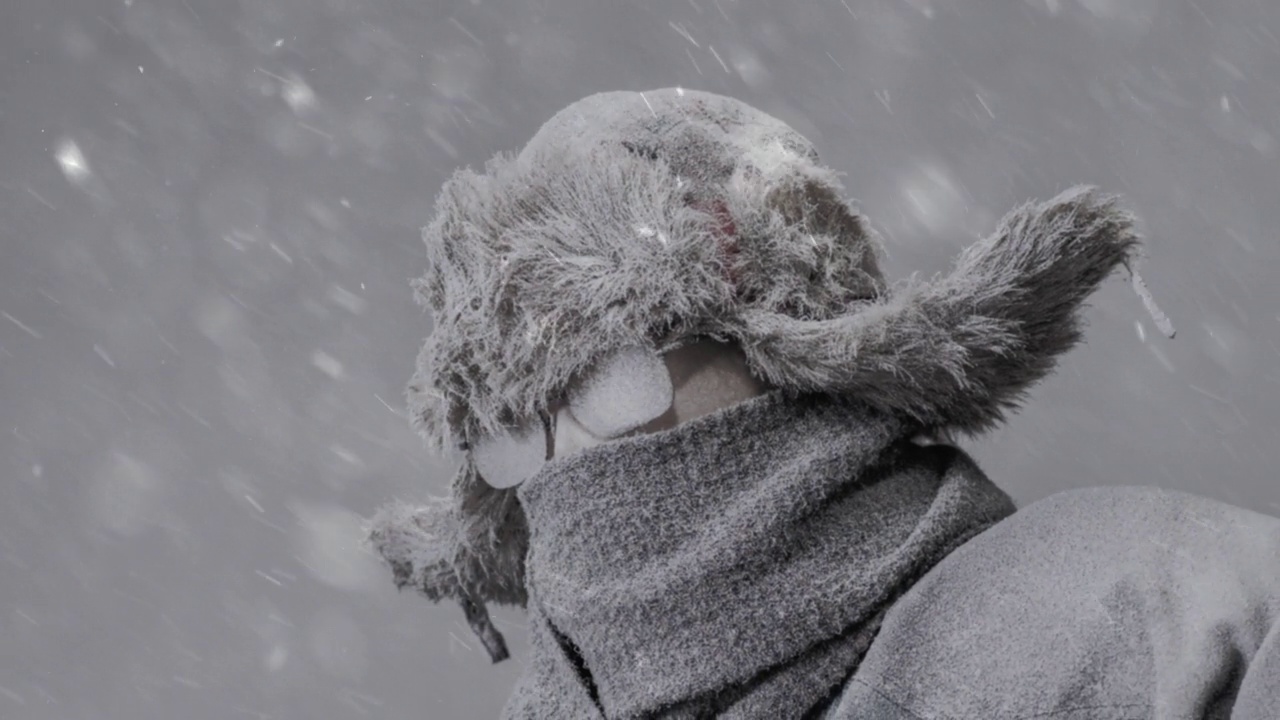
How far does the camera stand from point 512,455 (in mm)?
856

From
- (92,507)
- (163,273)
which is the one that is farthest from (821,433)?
(92,507)

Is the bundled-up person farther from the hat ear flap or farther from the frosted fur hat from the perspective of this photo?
the hat ear flap

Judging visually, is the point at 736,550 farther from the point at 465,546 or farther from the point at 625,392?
the point at 465,546

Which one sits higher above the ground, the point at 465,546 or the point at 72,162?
the point at 465,546

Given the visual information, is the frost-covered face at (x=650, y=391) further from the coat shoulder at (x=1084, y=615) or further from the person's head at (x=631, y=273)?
the coat shoulder at (x=1084, y=615)

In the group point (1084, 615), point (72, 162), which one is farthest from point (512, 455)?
point (72, 162)

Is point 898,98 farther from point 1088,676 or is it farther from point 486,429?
point 1088,676

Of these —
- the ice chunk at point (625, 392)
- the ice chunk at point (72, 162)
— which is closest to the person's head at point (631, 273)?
the ice chunk at point (625, 392)

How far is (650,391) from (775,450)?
82mm

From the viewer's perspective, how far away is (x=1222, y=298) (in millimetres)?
1493

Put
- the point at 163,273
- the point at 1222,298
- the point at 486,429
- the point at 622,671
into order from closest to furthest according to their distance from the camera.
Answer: the point at 622,671 → the point at 486,429 → the point at 1222,298 → the point at 163,273

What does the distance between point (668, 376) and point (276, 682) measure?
1.40 meters

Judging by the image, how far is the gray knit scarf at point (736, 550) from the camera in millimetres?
718

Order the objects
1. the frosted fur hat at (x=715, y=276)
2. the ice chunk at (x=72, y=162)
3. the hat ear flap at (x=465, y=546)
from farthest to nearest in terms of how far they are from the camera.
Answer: the ice chunk at (x=72, y=162), the hat ear flap at (x=465, y=546), the frosted fur hat at (x=715, y=276)
